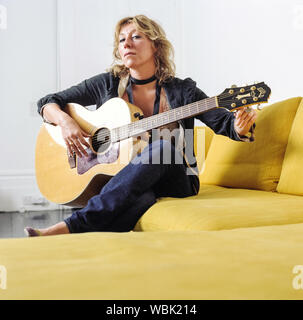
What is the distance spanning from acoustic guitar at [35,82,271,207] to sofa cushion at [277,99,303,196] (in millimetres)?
308

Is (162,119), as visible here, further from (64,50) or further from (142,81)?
(64,50)

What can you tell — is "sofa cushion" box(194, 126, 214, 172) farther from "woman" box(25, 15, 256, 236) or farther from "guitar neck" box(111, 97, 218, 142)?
"guitar neck" box(111, 97, 218, 142)

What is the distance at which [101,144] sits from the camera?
1.68m

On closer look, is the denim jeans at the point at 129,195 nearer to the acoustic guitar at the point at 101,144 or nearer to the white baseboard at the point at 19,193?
the acoustic guitar at the point at 101,144

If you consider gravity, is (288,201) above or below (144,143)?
below

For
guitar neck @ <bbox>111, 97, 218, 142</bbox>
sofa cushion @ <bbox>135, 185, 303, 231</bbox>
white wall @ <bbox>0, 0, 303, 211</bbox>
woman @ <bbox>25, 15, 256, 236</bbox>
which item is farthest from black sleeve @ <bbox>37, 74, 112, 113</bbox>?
white wall @ <bbox>0, 0, 303, 211</bbox>

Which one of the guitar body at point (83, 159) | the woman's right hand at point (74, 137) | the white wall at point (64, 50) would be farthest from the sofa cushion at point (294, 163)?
the white wall at point (64, 50)

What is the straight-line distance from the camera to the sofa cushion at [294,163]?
1.43m

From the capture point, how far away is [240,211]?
3.66 feet

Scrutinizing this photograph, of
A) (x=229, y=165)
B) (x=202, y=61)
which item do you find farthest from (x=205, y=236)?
(x=202, y=61)

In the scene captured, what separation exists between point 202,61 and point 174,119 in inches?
72.1
